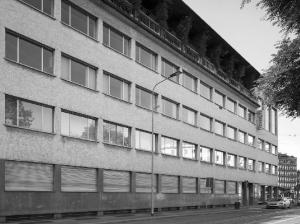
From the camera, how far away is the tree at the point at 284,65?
8.52 meters

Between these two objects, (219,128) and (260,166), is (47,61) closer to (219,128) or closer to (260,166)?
(219,128)

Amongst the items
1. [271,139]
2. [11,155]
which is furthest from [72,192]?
[271,139]

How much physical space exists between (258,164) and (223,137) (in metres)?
16.8

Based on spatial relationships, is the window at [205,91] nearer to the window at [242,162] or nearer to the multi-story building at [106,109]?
the multi-story building at [106,109]

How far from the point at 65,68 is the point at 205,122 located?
2521 centimetres

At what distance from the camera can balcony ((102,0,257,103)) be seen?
38.2 meters

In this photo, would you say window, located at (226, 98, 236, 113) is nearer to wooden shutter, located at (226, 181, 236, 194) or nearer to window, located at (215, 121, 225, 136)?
window, located at (215, 121, 225, 136)

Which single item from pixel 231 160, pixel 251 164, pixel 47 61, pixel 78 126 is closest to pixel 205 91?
pixel 231 160

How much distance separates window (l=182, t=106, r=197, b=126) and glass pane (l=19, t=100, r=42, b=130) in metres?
21.6

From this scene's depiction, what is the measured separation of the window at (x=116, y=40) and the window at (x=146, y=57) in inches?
62.4


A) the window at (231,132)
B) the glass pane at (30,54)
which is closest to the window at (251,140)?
the window at (231,132)

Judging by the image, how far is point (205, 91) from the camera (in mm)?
55281

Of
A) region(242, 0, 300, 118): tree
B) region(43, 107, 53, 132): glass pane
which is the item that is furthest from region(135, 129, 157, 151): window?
region(242, 0, 300, 118): tree

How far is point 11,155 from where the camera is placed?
2727 centimetres
